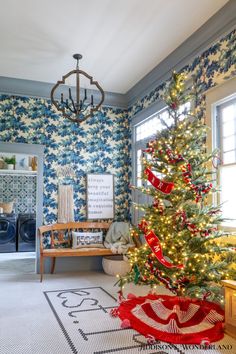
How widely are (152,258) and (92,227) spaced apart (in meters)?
2.45

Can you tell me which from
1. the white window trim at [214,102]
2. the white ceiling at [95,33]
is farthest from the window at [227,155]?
the white ceiling at [95,33]

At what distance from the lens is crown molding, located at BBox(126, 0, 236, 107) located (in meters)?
3.46

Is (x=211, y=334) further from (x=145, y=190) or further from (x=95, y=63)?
(x=95, y=63)

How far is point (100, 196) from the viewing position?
19.3ft

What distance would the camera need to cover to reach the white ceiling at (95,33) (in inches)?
134

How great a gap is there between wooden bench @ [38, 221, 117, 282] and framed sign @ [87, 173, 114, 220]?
0.65ft

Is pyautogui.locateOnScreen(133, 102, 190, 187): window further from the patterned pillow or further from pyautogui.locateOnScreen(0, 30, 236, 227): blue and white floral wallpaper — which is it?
the patterned pillow

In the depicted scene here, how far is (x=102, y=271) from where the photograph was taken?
5.50m

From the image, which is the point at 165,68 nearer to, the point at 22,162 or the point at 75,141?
the point at 75,141

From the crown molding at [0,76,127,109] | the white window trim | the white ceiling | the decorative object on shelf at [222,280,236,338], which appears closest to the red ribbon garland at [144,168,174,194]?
the white window trim

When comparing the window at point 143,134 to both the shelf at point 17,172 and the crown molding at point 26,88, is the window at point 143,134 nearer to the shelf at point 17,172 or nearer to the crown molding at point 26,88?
the crown molding at point 26,88

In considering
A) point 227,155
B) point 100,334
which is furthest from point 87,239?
point 227,155

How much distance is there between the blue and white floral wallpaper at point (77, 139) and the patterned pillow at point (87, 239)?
0.38 m

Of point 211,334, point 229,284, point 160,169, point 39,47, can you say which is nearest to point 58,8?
point 39,47
